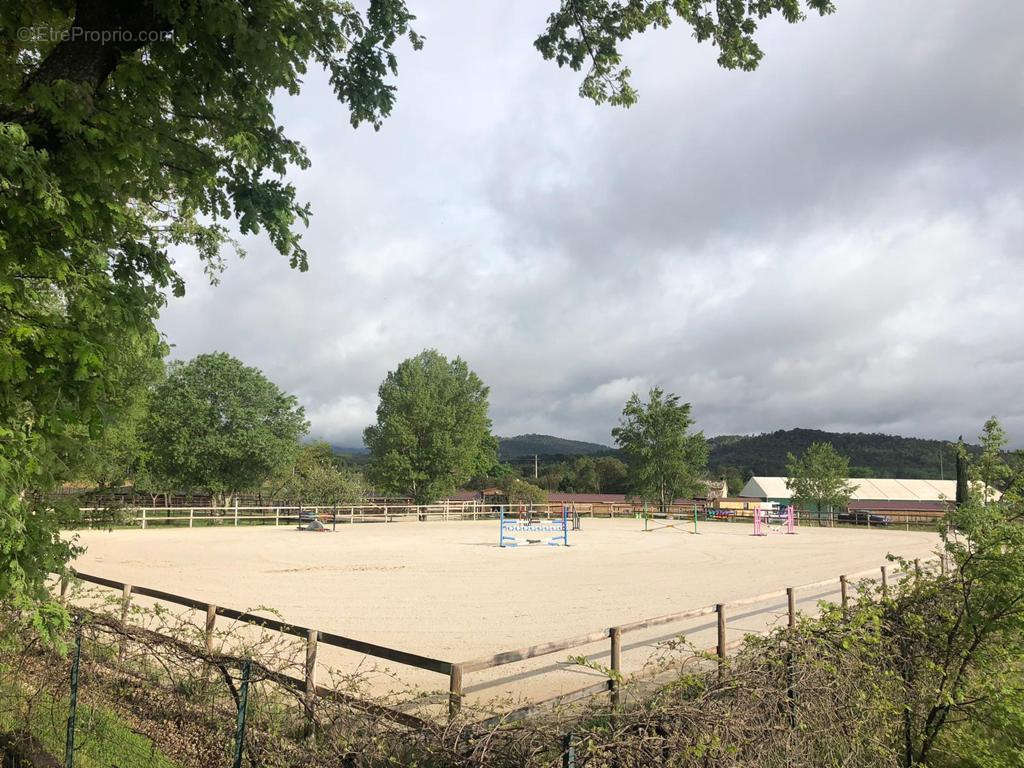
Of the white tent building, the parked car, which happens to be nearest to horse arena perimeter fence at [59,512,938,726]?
the parked car

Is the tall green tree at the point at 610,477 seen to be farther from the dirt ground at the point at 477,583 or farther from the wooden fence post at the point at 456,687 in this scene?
the wooden fence post at the point at 456,687

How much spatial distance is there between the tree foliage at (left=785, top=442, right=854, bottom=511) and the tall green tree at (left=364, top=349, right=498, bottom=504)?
26.0 m

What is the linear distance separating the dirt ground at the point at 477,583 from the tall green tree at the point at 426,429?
66.8 feet

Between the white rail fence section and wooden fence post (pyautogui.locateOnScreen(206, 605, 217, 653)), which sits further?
the white rail fence section

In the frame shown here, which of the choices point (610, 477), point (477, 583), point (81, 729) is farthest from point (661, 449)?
point (610, 477)

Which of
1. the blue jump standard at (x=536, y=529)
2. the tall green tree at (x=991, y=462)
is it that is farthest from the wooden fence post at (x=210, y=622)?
the blue jump standard at (x=536, y=529)

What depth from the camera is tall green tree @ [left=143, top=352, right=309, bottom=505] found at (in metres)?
41.8

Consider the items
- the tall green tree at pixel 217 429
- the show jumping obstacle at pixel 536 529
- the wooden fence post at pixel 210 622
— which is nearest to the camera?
the wooden fence post at pixel 210 622

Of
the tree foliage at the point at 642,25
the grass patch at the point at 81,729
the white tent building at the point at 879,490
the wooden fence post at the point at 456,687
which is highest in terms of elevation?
the tree foliage at the point at 642,25

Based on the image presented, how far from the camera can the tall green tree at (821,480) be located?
49.5m

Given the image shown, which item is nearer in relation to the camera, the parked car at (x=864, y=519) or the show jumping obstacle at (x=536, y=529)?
the show jumping obstacle at (x=536, y=529)

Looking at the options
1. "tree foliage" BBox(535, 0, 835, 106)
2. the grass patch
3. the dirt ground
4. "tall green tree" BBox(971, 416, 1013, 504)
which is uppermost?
"tree foliage" BBox(535, 0, 835, 106)

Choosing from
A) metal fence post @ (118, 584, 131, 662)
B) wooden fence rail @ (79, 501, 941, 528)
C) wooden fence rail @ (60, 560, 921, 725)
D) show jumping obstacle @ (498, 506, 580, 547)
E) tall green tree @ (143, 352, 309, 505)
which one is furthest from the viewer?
tall green tree @ (143, 352, 309, 505)

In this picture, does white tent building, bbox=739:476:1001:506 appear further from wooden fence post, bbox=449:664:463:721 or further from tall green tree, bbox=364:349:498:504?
wooden fence post, bbox=449:664:463:721
